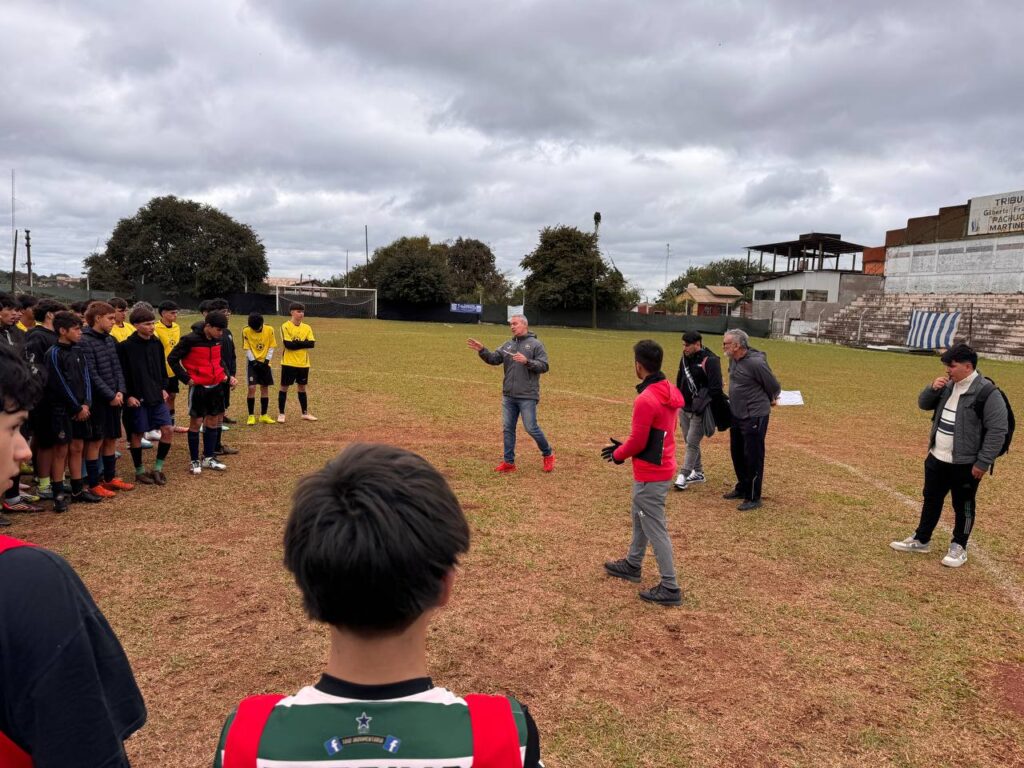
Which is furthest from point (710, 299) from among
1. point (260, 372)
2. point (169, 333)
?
point (169, 333)

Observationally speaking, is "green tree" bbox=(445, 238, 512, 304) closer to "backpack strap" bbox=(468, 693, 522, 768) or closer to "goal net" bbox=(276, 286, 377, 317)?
"goal net" bbox=(276, 286, 377, 317)

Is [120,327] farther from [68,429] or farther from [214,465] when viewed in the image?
[68,429]

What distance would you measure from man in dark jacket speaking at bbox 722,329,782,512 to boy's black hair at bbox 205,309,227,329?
6152mm

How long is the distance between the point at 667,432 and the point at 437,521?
4.02 m

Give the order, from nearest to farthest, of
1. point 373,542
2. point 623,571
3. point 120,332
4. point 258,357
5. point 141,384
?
point 373,542 < point 623,571 < point 141,384 < point 120,332 < point 258,357

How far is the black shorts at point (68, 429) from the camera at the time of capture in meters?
6.52

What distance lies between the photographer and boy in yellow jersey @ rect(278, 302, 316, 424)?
36.7 feet

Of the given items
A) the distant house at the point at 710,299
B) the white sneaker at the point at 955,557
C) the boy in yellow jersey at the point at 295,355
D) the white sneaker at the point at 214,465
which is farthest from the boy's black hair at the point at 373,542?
the distant house at the point at 710,299

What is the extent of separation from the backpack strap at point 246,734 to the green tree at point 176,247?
69.4 metres

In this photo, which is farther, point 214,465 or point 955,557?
point 214,465

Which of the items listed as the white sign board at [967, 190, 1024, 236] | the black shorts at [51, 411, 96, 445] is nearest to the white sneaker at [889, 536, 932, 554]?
the black shorts at [51, 411, 96, 445]

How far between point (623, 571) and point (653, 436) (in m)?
1.31

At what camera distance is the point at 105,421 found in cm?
706

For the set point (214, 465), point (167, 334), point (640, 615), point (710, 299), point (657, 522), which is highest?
point (710, 299)
